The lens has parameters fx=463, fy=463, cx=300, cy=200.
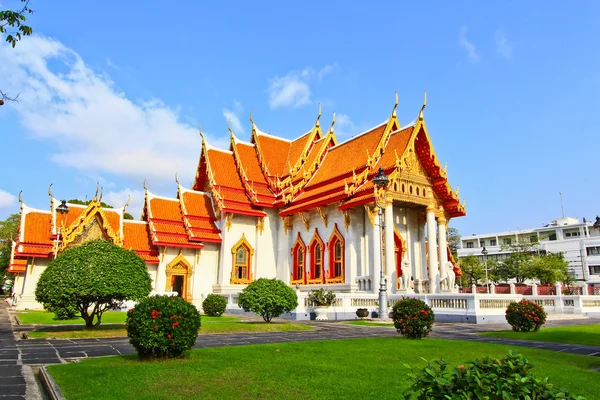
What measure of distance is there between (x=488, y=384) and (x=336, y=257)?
74.0 ft

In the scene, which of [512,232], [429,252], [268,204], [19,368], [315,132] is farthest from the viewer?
[512,232]

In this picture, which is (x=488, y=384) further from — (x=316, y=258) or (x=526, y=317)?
(x=316, y=258)

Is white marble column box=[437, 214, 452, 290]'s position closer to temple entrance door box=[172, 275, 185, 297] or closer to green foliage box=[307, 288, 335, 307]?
green foliage box=[307, 288, 335, 307]

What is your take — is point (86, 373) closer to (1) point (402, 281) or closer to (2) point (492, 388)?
(2) point (492, 388)

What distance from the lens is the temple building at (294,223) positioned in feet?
77.0

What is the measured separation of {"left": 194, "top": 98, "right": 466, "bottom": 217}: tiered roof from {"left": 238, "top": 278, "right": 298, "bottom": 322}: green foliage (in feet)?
25.0

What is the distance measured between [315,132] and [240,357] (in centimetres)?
2487

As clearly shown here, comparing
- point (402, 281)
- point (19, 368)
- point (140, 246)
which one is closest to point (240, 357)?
point (19, 368)

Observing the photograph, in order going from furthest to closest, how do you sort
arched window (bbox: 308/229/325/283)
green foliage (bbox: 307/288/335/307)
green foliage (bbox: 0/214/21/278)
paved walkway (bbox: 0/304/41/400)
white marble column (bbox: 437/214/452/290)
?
green foliage (bbox: 0/214/21/278) → arched window (bbox: 308/229/325/283) → white marble column (bbox: 437/214/452/290) → green foliage (bbox: 307/288/335/307) → paved walkway (bbox: 0/304/41/400)

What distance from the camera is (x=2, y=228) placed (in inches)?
2055

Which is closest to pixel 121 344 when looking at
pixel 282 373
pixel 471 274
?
pixel 282 373

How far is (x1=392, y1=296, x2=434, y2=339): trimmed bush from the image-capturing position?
10.4 meters

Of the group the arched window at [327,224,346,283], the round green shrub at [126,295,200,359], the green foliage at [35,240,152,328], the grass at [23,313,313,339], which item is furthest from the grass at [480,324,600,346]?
the arched window at [327,224,346,283]

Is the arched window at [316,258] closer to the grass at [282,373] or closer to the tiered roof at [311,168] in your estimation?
the tiered roof at [311,168]
